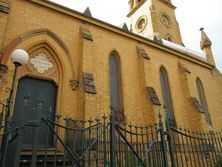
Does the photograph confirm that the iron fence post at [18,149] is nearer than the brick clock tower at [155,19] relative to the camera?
Yes

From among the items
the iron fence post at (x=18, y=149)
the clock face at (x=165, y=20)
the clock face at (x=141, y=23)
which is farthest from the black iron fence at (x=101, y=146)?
the clock face at (x=165, y=20)

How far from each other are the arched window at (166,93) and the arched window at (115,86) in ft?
12.2

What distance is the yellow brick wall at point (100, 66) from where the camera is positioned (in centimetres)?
934

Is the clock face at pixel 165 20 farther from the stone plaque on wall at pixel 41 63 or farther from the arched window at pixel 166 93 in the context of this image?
the stone plaque on wall at pixel 41 63

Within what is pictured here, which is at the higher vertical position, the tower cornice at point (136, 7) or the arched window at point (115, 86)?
the tower cornice at point (136, 7)

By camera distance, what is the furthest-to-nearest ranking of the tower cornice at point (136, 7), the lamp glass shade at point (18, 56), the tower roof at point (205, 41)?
the tower cornice at point (136, 7), the tower roof at point (205, 41), the lamp glass shade at point (18, 56)

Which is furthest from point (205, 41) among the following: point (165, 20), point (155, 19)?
point (165, 20)

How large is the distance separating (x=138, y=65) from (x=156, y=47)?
2.65 meters

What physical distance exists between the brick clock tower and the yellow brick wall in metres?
10.9

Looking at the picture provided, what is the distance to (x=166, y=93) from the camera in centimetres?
1409

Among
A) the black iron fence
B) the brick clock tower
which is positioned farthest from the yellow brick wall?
the brick clock tower

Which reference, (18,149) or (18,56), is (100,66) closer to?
(18,56)

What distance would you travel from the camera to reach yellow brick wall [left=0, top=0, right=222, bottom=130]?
30.6 ft

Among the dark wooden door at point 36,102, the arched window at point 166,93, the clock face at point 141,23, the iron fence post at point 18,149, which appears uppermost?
the clock face at point 141,23
